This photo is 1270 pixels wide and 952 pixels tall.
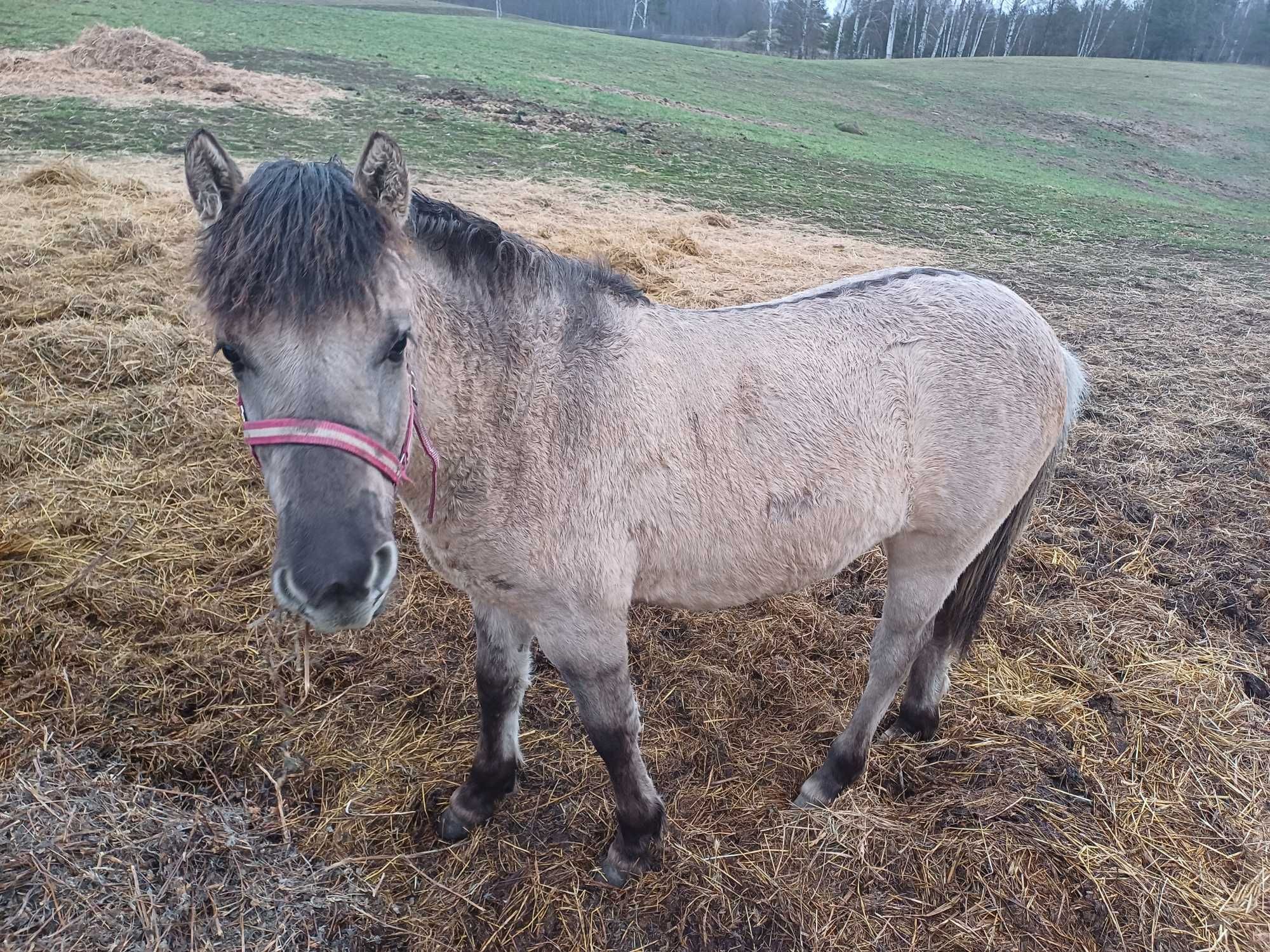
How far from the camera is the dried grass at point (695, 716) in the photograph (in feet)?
7.87

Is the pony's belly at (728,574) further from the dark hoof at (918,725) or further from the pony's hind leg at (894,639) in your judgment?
the dark hoof at (918,725)

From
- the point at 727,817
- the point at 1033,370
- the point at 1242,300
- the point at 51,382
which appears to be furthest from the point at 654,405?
the point at 1242,300

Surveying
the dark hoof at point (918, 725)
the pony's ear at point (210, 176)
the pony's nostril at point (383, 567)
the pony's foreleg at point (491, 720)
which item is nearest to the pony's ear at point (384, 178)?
the pony's ear at point (210, 176)

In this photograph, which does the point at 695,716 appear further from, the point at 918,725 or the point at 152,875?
the point at 152,875

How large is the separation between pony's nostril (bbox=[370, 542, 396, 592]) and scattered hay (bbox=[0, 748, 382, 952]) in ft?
4.67

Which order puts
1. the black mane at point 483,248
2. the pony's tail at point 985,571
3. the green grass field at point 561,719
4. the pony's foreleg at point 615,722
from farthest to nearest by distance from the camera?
the pony's tail at point 985,571, the green grass field at point 561,719, the pony's foreleg at point 615,722, the black mane at point 483,248

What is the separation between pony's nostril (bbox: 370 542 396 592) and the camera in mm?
1477

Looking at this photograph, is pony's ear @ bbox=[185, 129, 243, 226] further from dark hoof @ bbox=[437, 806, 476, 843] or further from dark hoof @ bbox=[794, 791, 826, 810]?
dark hoof @ bbox=[794, 791, 826, 810]

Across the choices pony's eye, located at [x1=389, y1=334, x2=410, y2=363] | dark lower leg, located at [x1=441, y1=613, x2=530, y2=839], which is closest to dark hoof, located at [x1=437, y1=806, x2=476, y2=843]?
dark lower leg, located at [x1=441, y1=613, x2=530, y2=839]

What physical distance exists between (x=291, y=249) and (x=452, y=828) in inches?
84.6

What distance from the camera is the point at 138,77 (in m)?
15.6

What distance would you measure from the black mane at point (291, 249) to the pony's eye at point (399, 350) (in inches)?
4.7

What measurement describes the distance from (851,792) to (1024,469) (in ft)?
4.86

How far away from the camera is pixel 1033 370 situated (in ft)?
8.46
